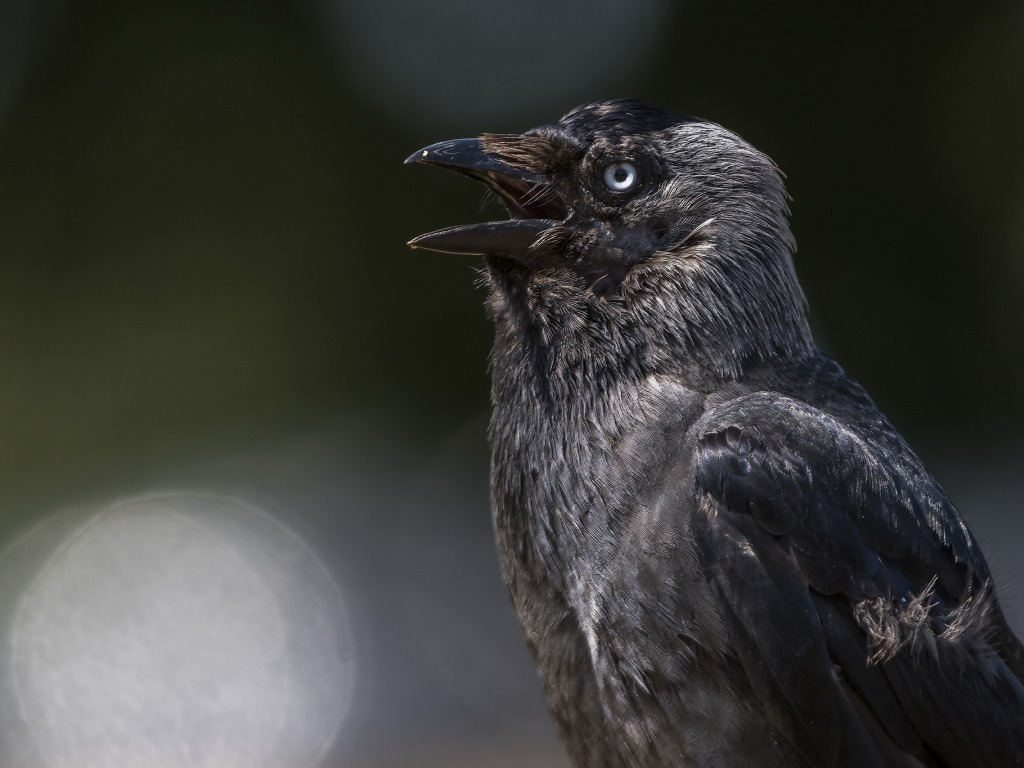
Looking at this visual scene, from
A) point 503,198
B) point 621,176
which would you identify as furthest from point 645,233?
point 503,198

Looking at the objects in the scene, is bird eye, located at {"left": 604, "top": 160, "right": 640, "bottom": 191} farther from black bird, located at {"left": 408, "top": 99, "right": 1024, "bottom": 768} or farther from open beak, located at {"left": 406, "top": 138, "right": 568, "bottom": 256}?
open beak, located at {"left": 406, "top": 138, "right": 568, "bottom": 256}

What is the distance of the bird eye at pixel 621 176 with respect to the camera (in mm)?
3375

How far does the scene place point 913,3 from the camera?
6.84m

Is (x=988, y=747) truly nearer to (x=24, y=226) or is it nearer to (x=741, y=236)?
(x=741, y=236)

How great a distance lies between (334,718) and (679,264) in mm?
3978

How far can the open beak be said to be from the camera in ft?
10.9

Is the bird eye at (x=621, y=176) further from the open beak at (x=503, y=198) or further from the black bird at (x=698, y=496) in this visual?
the open beak at (x=503, y=198)

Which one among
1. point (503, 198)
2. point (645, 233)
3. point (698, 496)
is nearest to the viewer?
point (698, 496)

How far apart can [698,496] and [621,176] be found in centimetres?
106

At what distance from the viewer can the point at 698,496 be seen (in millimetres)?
2836

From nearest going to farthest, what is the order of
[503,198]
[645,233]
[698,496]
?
[698,496], [645,233], [503,198]

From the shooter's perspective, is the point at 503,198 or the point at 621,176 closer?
the point at 621,176

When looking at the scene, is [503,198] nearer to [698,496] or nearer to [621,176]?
[621,176]

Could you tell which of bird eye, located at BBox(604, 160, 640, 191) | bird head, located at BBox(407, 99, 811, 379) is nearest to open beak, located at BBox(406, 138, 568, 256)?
bird head, located at BBox(407, 99, 811, 379)
